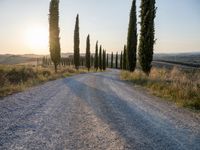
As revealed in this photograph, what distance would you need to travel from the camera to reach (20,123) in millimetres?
7309

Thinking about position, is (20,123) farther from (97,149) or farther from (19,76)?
(19,76)

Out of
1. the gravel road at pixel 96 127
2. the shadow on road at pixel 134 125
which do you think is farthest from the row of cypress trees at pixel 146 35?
the gravel road at pixel 96 127

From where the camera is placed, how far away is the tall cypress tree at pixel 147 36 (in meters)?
25.8

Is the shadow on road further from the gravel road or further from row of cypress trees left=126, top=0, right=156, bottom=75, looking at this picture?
row of cypress trees left=126, top=0, right=156, bottom=75

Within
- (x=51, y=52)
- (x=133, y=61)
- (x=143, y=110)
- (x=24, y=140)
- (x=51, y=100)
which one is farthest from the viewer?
(x=51, y=52)

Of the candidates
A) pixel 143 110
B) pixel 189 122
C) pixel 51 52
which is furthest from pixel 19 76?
pixel 189 122

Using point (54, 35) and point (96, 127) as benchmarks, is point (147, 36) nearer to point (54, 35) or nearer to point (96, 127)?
point (54, 35)

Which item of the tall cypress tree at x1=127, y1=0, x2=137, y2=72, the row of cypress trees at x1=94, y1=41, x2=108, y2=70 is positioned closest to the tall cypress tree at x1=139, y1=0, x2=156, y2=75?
the tall cypress tree at x1=127, y1=0, x2=137, y2=72

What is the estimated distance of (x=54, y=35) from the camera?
1631 inches

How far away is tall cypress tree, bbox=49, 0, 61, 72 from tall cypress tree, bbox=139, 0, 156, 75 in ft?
60.3

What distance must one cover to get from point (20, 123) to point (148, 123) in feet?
11.6

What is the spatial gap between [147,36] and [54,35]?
1976cm

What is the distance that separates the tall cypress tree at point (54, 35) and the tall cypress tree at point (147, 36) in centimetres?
1838

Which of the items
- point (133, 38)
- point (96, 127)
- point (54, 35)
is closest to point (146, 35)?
point (133, 38)
